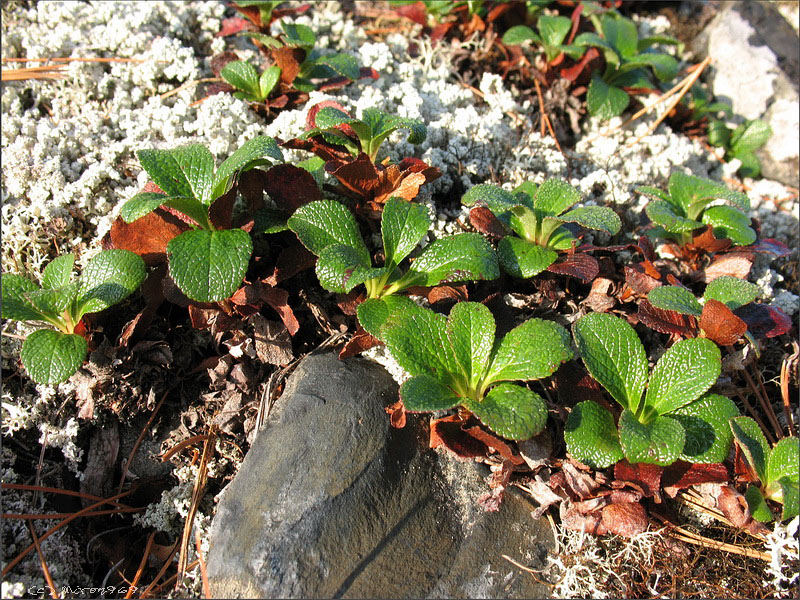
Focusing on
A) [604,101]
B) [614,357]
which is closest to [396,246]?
[614,357]

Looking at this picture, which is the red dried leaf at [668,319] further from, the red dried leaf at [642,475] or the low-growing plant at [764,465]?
the red dried leaf at [642,475]

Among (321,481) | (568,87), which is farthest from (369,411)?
(568,87)

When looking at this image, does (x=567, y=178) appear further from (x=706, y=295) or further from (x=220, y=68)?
(x=220, y=68)

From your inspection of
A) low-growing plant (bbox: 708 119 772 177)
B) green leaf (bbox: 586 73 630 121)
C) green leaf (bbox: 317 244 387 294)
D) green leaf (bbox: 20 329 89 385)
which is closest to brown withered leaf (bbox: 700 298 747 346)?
green leaf (bbox: 317 244 387 294)

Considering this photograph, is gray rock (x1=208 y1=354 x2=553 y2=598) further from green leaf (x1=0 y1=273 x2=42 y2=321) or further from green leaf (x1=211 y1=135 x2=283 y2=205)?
green leaf (x1=0 y1=273 x2=42 y2=321)

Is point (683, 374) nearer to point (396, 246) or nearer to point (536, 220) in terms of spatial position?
point (536, 220)
